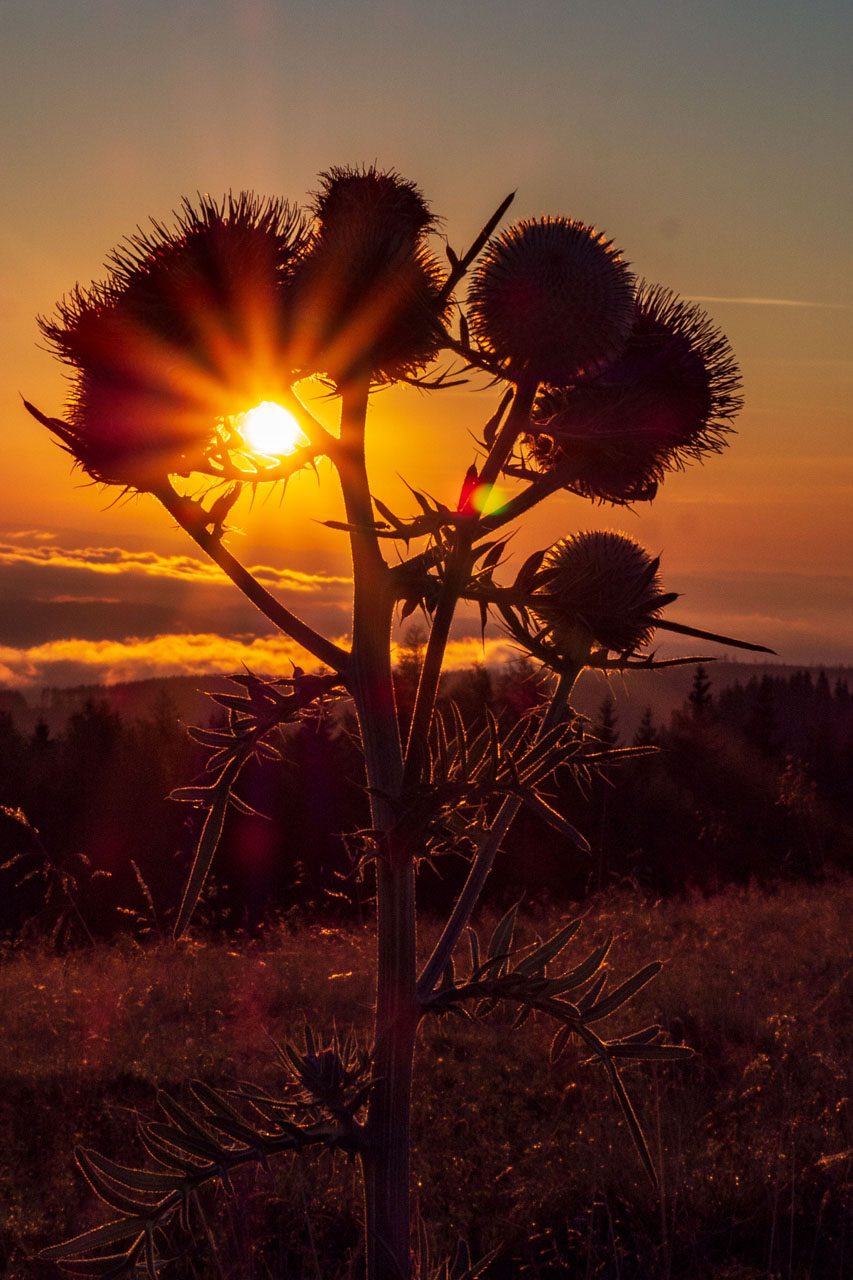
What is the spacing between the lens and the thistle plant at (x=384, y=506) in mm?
2625

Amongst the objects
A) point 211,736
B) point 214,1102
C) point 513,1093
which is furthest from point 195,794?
point 513,1093

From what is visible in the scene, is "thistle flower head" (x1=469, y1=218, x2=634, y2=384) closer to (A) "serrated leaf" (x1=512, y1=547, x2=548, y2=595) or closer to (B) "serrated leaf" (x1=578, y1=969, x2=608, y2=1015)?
(A) "serrated leaf" (x1=512, y1=547, x2=548, y2=595)

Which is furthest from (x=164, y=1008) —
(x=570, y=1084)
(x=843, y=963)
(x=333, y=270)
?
(x=333, y=270)

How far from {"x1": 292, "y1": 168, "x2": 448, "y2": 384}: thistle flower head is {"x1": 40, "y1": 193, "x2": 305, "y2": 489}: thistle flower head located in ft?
0.46

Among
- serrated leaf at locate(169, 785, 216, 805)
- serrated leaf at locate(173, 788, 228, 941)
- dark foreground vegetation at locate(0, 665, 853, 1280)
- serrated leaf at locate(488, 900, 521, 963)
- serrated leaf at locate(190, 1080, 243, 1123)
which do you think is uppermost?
serrated leaf at locate(169, 785, 216, 805)

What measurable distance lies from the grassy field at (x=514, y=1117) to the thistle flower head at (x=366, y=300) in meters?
2.41

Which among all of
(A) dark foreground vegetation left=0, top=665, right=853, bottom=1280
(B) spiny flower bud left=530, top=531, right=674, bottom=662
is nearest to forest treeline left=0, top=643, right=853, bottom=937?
(A) dark foreground vegetation left=0, top=665, right=853, bottom=1280

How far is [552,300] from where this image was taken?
2.79 meters

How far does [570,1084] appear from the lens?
21.3 ft

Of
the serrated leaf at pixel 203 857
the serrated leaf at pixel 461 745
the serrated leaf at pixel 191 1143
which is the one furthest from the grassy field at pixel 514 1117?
the serrated leaf at pixel 461 745

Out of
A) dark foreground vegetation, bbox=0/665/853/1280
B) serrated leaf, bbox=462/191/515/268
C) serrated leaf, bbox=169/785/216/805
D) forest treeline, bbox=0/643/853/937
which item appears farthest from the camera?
forest treeline, bbox=0/643/853/937

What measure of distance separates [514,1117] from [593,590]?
14.3ft

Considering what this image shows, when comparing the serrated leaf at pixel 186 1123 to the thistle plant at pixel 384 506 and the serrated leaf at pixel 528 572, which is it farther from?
the serrated leaf at pixel 528 572

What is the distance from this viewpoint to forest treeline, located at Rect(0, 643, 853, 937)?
3512 centimetres
